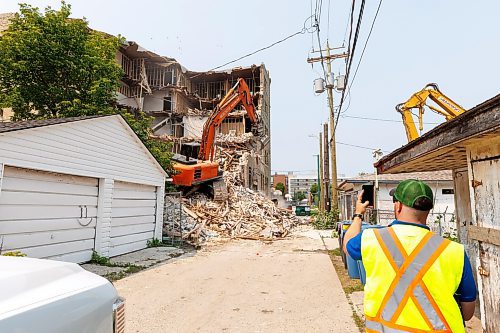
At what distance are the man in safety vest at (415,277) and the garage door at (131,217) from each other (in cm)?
959

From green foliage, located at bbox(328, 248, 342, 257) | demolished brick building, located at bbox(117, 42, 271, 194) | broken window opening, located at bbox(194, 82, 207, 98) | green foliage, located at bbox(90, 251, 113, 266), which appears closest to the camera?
green foliage, located at bbox(90, 251, 113, 266)

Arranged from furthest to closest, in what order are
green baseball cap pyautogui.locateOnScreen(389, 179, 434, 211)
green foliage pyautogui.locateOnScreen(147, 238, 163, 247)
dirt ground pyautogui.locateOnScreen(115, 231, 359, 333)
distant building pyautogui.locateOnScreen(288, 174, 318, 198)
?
1. distant building pyautogui.locateOnScreen(288, 174, 318, 198)
2. green foliage pyautogui.locateOnScreen(147, 238, 163, 247)
3. dirt ground pyautogui.locateOnScreen(115, 231, 359, 333)
4. green baseball cap pyautogui.locateOnScreen(389, 179, 434, 211)

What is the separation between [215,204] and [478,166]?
49.0ft

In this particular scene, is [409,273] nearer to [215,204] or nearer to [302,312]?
[302,312]

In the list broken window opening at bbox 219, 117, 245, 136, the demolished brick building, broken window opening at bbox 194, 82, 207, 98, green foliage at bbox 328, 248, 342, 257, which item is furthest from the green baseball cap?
broken window opening at bbox 194, 82, 207, 98

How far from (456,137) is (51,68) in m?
Answer: 18.6

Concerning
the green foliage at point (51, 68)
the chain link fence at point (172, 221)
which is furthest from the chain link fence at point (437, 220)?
the green foliage at point (51, 68)

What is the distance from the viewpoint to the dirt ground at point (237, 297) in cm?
473

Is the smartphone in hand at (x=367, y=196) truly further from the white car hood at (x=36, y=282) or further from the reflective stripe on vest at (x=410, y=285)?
the white car hood at (x=36, y=282)

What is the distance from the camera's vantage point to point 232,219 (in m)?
17.2

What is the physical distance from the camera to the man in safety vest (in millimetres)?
1841

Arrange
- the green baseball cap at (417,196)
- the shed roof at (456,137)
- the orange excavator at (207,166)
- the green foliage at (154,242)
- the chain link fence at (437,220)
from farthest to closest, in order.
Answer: the orange excavator at (207,166), the green foliage at (154,242), the chain link fence at (437,220), the shed roof at (456,137), the green baseball cap at (417,196)

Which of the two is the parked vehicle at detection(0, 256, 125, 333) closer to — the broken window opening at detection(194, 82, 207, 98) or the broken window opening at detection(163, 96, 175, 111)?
the broken window opening at detection(163, 96, 175, 111)

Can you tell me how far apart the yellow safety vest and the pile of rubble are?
1232 cm
